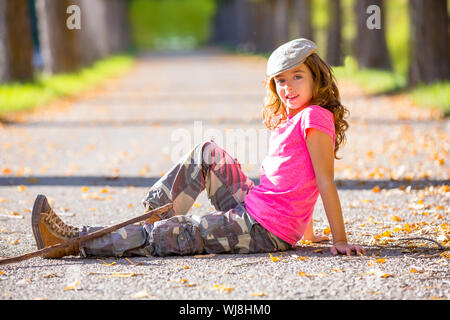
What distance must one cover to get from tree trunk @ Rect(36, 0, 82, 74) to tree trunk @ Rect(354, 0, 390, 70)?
8410mm

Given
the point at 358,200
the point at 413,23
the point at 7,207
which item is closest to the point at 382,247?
the point at 358,200

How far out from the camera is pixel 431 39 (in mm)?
13555

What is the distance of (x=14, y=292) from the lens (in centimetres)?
341

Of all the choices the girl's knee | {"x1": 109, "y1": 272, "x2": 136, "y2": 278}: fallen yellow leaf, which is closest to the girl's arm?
the girl's knee

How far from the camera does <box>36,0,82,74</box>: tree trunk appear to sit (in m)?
19.0

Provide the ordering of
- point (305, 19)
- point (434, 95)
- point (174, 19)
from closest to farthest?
point (434, 95)
point (305, 19)
point (174, 19)

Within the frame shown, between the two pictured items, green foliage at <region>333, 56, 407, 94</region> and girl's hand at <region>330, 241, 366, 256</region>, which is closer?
girl's hand at <region>330, 241, 366, 256</region>

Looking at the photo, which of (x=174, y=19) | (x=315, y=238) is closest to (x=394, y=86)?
(x=315, y=238)

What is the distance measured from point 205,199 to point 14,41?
33.5 ft

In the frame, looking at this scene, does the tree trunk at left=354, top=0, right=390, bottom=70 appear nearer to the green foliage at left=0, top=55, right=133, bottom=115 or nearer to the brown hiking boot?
the green foliage at left=0, top=55, right=133, bottom=115

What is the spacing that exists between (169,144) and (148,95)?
28.3ft

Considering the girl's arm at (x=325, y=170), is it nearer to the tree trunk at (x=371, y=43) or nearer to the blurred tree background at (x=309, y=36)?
the blurred tree background at (x=309, y=36)

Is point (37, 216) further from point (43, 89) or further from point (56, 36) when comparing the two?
point (56, 36)

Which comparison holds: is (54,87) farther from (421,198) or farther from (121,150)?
(421,198)
